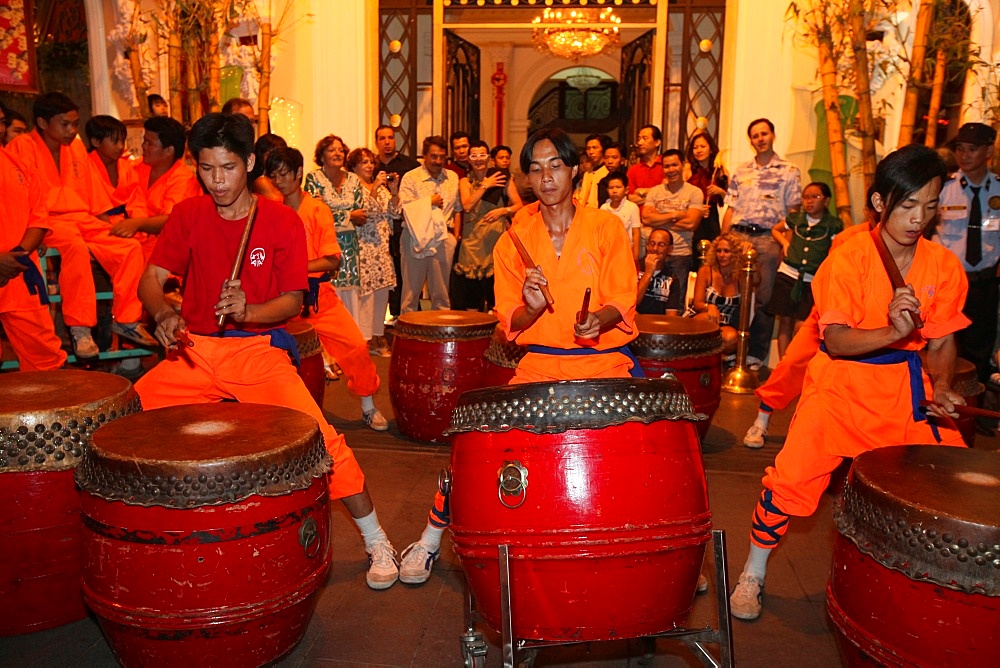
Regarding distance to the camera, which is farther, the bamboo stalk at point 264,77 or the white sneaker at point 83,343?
the bamboo stalk at point 264,77

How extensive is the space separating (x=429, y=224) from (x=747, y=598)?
182 inches

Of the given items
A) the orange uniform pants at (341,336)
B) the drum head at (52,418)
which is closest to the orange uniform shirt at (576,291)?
the drum head at (52,418)

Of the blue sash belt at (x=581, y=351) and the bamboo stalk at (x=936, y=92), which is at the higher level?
the bamboo stalk at (x=936, y=92)

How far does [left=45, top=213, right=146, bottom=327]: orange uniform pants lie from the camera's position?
5.42 meters

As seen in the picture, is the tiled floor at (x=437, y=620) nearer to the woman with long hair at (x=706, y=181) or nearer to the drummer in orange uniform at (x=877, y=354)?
the drummer in orange uniform at (x=877, y=354)

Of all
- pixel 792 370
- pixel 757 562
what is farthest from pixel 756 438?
pixel 757 562

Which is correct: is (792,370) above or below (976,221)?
below

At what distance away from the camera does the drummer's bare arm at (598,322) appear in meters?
2.51

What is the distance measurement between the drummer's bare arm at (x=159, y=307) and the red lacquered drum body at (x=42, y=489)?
0.63 feet

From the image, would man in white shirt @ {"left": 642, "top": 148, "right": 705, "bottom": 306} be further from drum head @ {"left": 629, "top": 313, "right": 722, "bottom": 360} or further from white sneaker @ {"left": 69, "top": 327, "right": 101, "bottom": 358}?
white sneaker @ {"left": 69, "top": 327, "right": 101, "bottom": 358}

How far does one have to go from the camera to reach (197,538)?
2.08m

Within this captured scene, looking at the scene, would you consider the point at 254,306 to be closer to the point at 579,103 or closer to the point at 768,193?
the point at 768,193

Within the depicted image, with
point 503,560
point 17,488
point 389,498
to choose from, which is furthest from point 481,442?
point 389,498

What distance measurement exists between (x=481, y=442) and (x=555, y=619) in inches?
17.4
